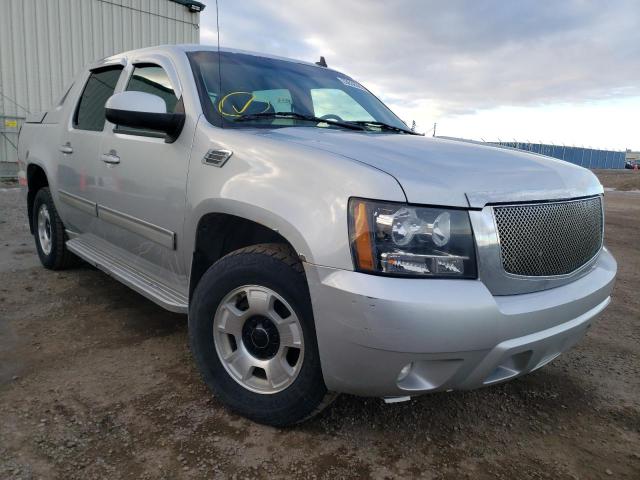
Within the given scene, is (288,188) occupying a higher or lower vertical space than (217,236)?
higher

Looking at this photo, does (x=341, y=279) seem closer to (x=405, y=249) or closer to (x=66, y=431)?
(x=405, y=249)

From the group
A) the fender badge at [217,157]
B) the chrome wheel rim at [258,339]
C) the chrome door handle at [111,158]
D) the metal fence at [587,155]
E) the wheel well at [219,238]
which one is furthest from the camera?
the metal fence at [587,155]

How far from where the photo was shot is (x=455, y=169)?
6.43 ft

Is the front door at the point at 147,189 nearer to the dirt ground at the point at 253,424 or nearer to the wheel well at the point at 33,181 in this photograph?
the dirt ground at the point at 253,424

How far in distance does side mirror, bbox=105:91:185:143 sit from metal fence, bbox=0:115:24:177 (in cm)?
1108

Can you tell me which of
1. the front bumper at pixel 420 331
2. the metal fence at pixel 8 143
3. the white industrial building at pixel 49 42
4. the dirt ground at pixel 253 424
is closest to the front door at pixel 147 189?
the dirt ground at pixel 253 424

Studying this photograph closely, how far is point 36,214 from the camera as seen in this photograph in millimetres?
4762

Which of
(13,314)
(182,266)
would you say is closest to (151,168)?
(182,266)

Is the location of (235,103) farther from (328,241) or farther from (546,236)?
(546,236)

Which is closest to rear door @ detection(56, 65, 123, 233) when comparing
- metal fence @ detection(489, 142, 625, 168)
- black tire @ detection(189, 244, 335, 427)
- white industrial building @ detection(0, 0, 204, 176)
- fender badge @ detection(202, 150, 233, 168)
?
fender badge @ detection(202, 150, 233, 168)

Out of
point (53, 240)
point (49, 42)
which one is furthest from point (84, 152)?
point (49, 42)

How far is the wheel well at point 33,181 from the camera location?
4.59m

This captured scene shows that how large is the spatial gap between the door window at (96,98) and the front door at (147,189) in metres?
0.30

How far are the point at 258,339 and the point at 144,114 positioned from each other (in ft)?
4.12
